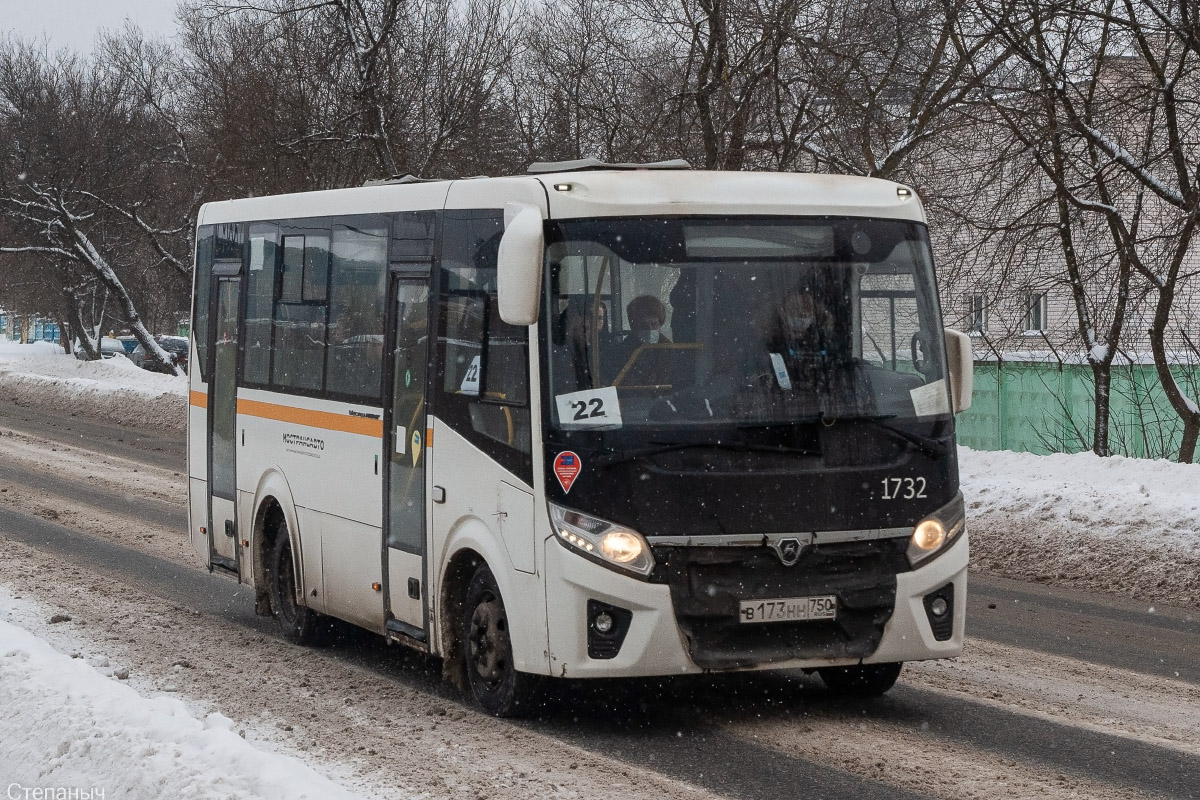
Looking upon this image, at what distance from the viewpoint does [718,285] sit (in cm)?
702

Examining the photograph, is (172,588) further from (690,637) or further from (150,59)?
(150,59)

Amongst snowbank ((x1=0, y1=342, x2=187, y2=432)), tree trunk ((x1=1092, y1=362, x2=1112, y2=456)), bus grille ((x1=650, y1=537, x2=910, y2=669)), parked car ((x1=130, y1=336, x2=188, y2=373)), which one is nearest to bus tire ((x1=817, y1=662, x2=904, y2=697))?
bus grille ((x1=650, y1=537, x2=910, y2=669))

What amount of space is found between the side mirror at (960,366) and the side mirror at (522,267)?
2117 millimetres

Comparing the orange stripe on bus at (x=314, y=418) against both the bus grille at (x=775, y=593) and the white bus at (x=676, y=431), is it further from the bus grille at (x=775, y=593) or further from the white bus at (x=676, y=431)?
the bus grille at (x=775, y=593)

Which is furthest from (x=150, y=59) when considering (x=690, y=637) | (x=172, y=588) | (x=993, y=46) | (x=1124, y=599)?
(x=690, y=637)

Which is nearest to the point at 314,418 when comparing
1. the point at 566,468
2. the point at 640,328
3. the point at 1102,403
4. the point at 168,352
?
the point at 566,468

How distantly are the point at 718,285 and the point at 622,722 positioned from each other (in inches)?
78.4

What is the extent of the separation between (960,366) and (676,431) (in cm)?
170

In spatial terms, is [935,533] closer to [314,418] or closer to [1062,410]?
[314,418]

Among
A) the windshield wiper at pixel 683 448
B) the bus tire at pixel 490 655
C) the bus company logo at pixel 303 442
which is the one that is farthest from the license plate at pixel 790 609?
the bus company logo at pixel 303 442

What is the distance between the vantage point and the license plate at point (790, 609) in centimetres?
Answer: 676

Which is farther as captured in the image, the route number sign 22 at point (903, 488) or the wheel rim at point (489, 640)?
the wheel rim at point (489, 640)

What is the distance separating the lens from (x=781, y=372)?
697 cm

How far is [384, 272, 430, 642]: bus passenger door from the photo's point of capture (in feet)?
26.0
